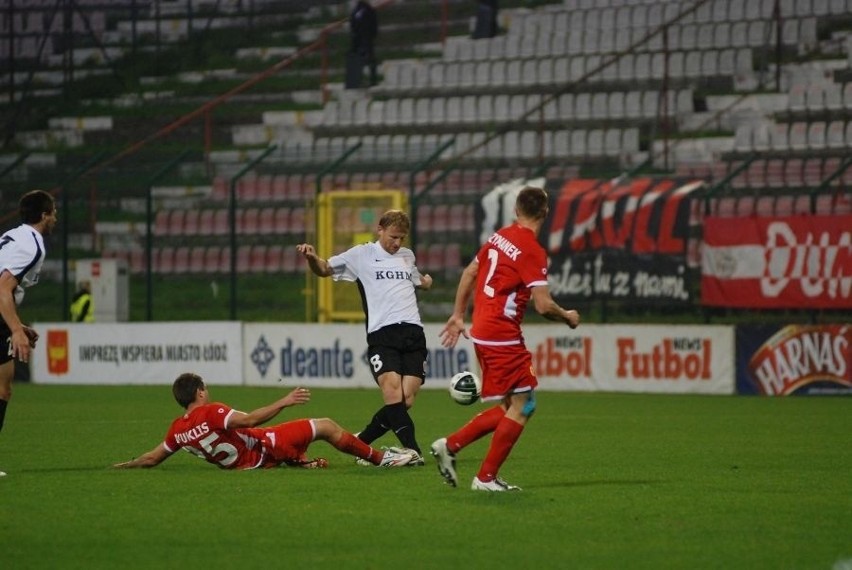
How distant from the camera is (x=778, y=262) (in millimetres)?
23016

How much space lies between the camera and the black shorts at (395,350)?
12.9m

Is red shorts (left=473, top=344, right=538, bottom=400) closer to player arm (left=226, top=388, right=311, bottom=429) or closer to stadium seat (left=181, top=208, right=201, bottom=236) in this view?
player arm (left=226, top=388, right=311, bottom=429)

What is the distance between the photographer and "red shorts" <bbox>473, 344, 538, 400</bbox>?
1030cm

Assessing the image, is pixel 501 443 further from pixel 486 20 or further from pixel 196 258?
pixel 486 20

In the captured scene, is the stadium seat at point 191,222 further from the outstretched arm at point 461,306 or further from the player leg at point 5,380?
the outstretched arm at point 461,306

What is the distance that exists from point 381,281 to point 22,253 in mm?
2907

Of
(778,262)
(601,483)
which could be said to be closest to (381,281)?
(601,483)

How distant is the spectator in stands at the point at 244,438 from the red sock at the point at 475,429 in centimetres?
109

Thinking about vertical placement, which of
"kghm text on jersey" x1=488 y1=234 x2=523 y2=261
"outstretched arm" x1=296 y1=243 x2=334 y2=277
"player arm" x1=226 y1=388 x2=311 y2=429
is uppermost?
"kghm text on jersey" x1=488 y1=234 x2=523 y2=261

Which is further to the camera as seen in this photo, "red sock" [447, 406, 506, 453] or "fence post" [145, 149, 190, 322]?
"fence post" [145, 149, 190, 322]

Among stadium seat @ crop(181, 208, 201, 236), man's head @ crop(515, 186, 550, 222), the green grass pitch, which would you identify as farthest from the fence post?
man's head @ crop(515, 186, 550, 222)

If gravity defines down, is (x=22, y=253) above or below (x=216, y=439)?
above

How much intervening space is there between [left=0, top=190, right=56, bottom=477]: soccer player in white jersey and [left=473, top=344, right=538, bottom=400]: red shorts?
3189 millimetres

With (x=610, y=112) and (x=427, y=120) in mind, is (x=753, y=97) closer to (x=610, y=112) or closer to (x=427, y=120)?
(x=610, y=112)
